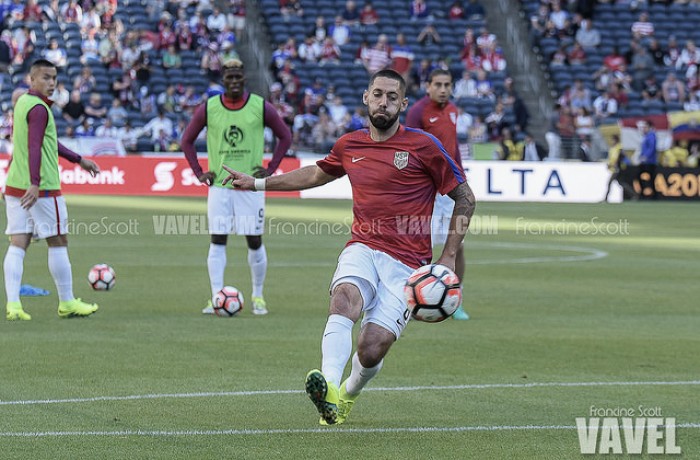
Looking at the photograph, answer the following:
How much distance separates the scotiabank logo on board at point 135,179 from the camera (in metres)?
35.1

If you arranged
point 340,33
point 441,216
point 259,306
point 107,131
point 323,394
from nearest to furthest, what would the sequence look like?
1. point 323,394
2. point 441,216
3. point 259,306
4. point 107,131
5. point 340,33

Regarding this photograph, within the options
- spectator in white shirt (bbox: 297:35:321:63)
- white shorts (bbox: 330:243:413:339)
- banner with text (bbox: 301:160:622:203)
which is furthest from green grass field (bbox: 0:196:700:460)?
spectator in white shirt (bbox: 297:35:321:63)

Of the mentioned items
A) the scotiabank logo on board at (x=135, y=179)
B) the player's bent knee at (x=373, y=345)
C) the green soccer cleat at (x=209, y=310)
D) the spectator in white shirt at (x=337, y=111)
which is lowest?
the scotiabank logo on board at (x=135, y=179)

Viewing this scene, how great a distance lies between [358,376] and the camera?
25.1ft

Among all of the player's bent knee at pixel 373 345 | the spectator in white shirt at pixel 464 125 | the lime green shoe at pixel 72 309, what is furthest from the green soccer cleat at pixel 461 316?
the spectator in white shirt at pixel 464 125

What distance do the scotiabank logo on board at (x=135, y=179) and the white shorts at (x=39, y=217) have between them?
2276 centimetres

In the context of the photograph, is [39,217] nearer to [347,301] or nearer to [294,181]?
[294,181]

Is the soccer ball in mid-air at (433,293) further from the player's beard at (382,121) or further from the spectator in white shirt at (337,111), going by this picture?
the spectator in white shirt at (337,111)

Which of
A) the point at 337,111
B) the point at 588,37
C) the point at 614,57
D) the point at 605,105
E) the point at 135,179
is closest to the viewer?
the point at 135,179

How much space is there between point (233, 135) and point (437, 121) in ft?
6.50

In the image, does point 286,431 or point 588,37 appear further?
point 588,37

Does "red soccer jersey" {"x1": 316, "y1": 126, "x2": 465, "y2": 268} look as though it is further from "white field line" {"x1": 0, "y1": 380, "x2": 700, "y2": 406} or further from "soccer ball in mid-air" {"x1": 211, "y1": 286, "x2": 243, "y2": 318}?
"soccer ball in mid-air" {"x1": 211, "y1": 286, "x2": 243, "y2": 318}

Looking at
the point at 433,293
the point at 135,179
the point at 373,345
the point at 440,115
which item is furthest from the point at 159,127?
the point at 433,293

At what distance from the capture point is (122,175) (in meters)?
35.4
